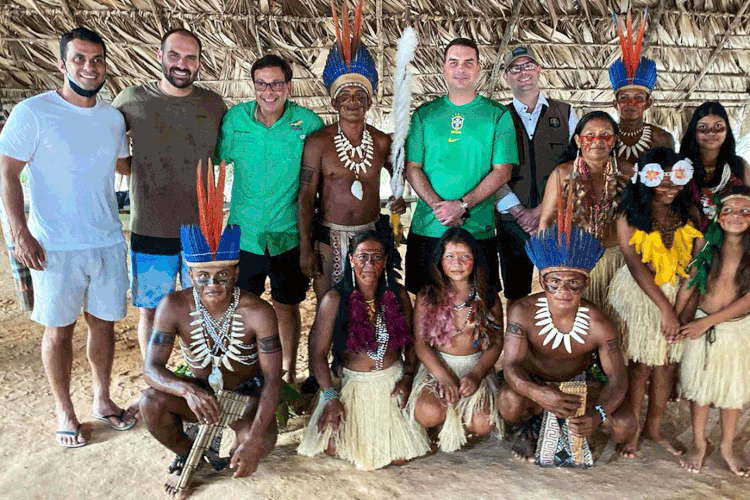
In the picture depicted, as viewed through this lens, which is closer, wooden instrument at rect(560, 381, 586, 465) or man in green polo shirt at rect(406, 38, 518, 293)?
wooden instrument at rect(560, 381, 586, 465)

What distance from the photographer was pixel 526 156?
10.7 feet

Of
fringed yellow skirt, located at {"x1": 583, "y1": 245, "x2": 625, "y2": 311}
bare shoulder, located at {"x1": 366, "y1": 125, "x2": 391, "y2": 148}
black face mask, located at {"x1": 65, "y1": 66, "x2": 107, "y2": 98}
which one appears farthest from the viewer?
bare shoulder, located at {"x1": 366, "y1": 125, "x2": 391, "y2": 148}

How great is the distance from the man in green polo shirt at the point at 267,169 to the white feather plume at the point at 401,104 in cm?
44

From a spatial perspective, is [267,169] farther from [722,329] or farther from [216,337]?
[722,329]

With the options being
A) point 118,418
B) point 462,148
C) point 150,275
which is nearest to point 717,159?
point 462,148

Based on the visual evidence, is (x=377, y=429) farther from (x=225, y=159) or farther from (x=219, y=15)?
(x=219, y=15)

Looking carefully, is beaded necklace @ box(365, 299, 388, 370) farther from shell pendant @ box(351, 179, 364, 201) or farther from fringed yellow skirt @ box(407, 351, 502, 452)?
shell pendant @ box(351, 179, 364, 201)

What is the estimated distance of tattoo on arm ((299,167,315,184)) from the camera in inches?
122

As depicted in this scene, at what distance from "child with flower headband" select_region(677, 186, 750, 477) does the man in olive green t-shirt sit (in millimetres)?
2511

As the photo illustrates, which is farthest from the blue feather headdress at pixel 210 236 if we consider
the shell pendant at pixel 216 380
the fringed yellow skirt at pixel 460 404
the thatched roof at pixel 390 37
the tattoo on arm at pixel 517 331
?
the thatched roof at pixel 390 37

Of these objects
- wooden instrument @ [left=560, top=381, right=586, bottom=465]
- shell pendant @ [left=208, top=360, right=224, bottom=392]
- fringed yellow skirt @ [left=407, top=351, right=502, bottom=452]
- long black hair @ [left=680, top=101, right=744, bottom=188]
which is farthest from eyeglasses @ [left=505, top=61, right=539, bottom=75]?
shell pendant @ [left=208, top=360, right=224, bottom=392]

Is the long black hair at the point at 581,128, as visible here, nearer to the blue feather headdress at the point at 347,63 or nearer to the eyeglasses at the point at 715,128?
the eyeglasses at the point at 715,128

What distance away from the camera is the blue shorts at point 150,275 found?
3.15 metres

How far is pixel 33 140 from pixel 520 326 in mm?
2394
